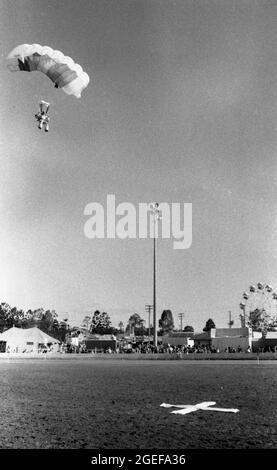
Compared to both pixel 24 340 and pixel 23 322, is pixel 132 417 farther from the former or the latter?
pixel 23 322

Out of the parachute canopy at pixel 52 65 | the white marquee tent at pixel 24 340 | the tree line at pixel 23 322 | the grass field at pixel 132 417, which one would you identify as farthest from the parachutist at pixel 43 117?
the tree line at pixel 23 322

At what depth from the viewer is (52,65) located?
26594mm

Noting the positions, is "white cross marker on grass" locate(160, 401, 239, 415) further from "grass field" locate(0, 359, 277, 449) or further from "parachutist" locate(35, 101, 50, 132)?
"parachutist" locate(35, 101, 50, 132)

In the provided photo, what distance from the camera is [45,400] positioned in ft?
64.4

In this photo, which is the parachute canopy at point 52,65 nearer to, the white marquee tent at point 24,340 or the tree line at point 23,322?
the white marquee tent at point 24,340

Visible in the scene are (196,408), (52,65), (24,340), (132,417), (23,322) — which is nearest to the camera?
(132,417)

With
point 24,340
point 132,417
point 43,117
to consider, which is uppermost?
point 43,117

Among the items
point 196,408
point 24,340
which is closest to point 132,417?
point 196,408

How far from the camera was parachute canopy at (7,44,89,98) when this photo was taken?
82.0 ft

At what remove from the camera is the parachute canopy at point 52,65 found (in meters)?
25.0
